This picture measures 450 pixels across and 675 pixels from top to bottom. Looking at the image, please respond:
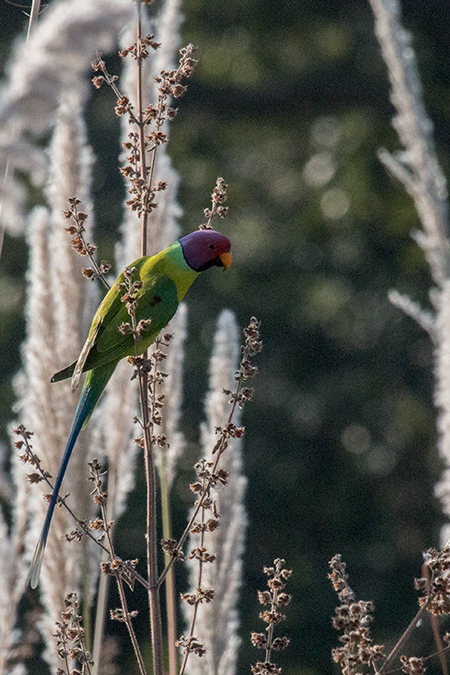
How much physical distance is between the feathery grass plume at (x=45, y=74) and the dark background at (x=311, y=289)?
5775mm

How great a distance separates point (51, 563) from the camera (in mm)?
1339

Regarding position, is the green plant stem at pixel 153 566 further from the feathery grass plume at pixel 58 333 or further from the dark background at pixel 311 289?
the dark background at pixel 311 289

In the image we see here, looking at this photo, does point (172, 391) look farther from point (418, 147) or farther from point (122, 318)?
point (418, 147)

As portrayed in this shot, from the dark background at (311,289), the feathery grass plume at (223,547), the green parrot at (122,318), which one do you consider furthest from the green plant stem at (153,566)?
the dark background at (311,289)

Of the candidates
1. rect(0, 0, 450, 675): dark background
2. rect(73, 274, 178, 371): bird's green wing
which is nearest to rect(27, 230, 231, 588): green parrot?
rect(73, 274, 178, 371): bird's green wing

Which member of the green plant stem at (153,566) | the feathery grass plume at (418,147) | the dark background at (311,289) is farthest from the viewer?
the dark background at (311,289)

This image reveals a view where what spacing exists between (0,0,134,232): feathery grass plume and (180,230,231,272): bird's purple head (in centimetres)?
90

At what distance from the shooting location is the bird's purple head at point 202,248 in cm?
140

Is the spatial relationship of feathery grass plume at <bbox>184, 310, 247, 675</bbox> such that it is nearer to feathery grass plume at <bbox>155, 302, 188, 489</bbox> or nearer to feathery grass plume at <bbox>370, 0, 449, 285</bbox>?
feathery grass plume at <bbox>155, 302, 188, 489</bbox>

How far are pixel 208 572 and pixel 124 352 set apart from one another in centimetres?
41

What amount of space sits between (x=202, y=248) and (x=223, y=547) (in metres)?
0.52

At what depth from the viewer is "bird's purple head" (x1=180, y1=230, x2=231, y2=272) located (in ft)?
4.58

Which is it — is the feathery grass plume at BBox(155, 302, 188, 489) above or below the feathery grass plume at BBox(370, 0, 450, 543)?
below

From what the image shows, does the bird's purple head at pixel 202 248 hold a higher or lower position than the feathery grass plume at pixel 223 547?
higher
